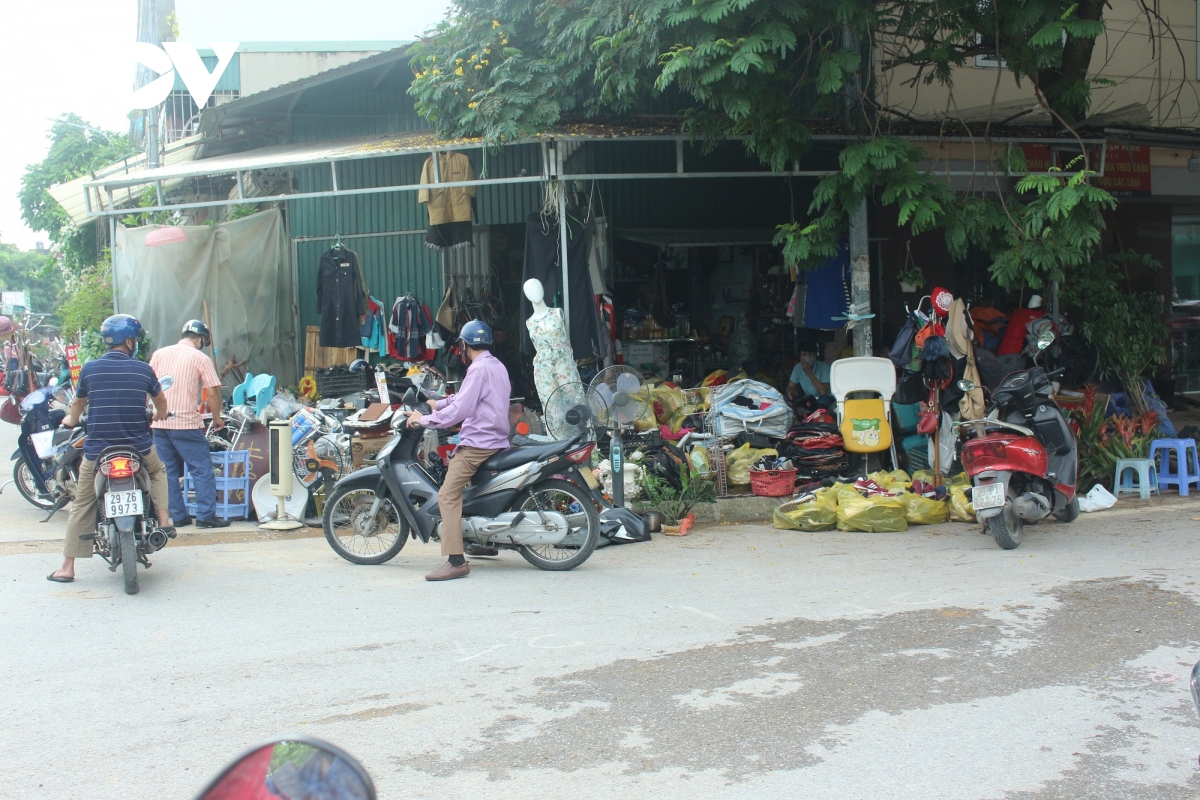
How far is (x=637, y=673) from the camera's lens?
5.05 meters

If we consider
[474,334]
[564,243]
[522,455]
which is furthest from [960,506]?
[474,334]

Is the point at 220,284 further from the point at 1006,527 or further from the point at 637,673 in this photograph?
the point at 1006,527

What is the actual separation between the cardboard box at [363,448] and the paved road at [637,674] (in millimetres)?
2461

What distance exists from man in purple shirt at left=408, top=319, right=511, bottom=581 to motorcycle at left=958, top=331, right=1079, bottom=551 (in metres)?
3.62

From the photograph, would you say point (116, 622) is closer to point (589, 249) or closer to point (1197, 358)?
point (589, 249)

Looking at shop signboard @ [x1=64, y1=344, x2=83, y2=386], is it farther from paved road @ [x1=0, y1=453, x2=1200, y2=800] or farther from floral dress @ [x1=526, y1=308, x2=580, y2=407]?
floral dress @ [x1=526, y1=308, x2=580, y2=407]

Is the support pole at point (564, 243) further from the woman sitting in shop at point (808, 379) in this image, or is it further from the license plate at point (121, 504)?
the license plate at point (121, 504)

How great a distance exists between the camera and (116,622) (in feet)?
20.2

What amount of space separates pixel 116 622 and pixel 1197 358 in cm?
1643

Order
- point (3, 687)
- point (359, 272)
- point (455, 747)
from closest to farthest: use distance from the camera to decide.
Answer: point (455, 747) → point (3, 687) → point (359, 272)

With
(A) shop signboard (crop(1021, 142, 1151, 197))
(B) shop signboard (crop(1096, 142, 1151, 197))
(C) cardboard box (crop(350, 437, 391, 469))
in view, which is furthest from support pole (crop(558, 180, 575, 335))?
(B) shop signboard (crop(1096, 142, 1151, 197))

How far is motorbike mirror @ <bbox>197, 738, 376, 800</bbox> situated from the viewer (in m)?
1.73

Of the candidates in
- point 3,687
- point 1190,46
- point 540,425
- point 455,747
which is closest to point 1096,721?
point 455,747

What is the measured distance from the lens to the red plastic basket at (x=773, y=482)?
32.0 ft
